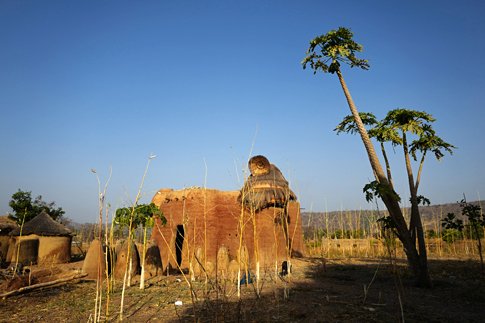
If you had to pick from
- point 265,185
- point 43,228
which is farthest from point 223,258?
point 43,228

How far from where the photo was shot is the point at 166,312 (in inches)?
204

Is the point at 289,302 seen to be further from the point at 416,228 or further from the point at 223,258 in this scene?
the point at 223,258

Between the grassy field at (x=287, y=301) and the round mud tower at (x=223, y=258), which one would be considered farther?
the round mud tower at (x=223, y=258)

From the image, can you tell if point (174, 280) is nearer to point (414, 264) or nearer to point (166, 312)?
point (166, 312)

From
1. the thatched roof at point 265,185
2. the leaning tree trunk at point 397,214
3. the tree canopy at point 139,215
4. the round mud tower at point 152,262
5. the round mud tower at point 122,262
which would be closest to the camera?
the leaning tree trunk at point 397,214

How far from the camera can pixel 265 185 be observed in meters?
11.6

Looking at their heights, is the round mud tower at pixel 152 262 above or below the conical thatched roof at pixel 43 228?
below

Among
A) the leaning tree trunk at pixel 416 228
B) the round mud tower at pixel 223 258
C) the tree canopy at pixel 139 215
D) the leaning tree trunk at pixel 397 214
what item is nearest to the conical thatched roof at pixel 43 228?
the round mud tower at pixel 223 258

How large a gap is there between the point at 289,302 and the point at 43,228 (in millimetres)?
13407

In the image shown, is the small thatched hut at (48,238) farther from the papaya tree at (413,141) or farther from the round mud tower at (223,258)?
the papaya tree at (413,141)

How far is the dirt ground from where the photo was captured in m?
4.56

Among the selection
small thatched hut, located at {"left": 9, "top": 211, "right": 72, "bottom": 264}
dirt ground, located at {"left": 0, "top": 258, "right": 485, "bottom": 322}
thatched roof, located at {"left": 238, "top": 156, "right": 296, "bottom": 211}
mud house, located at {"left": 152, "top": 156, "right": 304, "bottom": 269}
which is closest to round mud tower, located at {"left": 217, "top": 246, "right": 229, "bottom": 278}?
mud house, located at {"left": 152, "top": 156, "right": 304, "bottom": 269}

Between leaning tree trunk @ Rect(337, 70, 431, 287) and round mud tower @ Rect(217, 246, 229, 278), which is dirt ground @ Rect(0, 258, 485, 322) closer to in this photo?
leaning tree trunk @ Rect(337, 70, 431, 287)

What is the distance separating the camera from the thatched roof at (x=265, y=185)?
11.0 m
